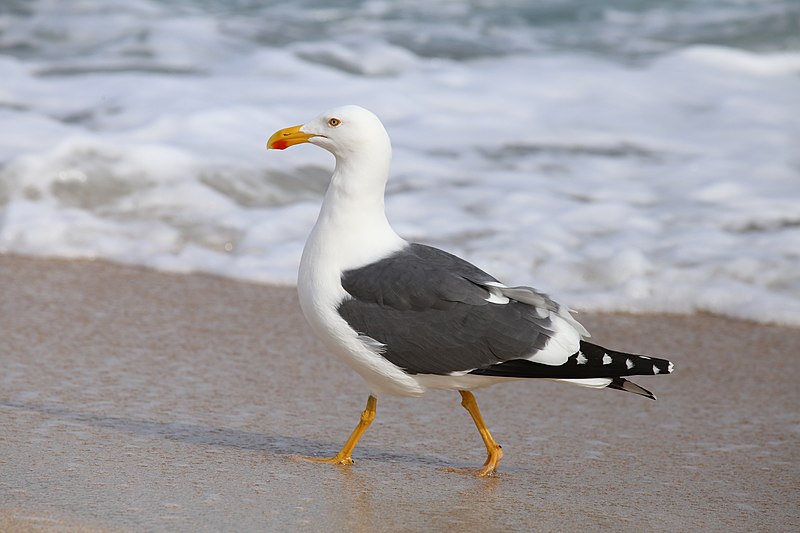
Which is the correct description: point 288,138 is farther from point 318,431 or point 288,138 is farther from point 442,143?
point 442,143

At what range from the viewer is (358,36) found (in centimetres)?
1261

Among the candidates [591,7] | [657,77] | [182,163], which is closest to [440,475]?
[182,163]

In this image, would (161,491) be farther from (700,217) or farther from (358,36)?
(358,36)

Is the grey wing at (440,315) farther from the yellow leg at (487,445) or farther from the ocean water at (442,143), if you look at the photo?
the ocean water at (442,143)

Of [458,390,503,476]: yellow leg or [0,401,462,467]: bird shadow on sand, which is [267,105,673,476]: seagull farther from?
[0,401,462,467]: bird shadow on sand

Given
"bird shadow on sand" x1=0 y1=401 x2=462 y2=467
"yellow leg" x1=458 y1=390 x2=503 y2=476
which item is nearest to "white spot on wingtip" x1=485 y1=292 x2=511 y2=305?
"yellow leg" x1=458 y1=390 x2=503 y2=476

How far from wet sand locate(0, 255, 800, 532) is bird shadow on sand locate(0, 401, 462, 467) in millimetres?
12

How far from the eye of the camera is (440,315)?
339cm

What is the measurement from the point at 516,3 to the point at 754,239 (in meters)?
9.22

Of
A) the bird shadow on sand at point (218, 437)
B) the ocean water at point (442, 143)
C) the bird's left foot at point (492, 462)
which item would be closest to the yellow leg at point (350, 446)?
the bird shadow on sand at point (218, 437)

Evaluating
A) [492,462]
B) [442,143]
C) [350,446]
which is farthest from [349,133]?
[442,143]

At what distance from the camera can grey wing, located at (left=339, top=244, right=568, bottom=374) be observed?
332cm

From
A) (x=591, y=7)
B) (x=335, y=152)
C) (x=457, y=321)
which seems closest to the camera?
(x=457, y=321)

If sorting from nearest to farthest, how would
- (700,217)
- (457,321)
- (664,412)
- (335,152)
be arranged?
(457,321) → (335,152) → (664,412) → (700,217)
